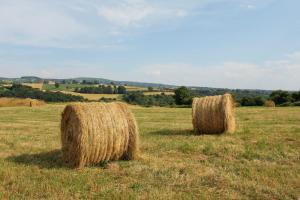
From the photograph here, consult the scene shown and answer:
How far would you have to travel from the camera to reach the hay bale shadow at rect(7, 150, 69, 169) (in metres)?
9.55

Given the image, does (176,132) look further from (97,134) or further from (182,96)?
(182,96)

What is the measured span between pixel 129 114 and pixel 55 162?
6.91 feet

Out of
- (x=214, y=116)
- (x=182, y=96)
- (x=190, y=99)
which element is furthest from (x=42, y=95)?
(x=214, y=116)

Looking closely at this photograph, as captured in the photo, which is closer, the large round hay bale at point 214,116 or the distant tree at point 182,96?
the large round hay bale at point 214,116

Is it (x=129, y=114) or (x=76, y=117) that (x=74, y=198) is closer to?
(x=76, y=117)

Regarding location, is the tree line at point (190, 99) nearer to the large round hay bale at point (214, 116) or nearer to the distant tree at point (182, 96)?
the distant tree at point (182, 96)

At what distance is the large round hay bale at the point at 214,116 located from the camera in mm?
15258

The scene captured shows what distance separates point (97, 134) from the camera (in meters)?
9.54

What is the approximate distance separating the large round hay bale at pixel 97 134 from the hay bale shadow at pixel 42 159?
0.91ft

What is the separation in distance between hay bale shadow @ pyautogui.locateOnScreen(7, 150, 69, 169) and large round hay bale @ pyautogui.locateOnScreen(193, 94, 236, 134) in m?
6.15

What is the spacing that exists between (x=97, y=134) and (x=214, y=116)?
6776mm

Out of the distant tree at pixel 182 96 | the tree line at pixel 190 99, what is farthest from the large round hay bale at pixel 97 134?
the distant tree at pixel 182 96

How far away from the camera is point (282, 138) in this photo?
13.4 metres

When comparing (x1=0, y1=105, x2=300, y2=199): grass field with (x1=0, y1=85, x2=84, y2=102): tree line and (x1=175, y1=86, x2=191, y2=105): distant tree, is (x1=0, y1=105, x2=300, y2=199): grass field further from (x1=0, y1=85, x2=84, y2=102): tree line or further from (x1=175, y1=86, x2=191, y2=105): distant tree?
(x1=0, y1=85, x2=84, y2=102): tree line
